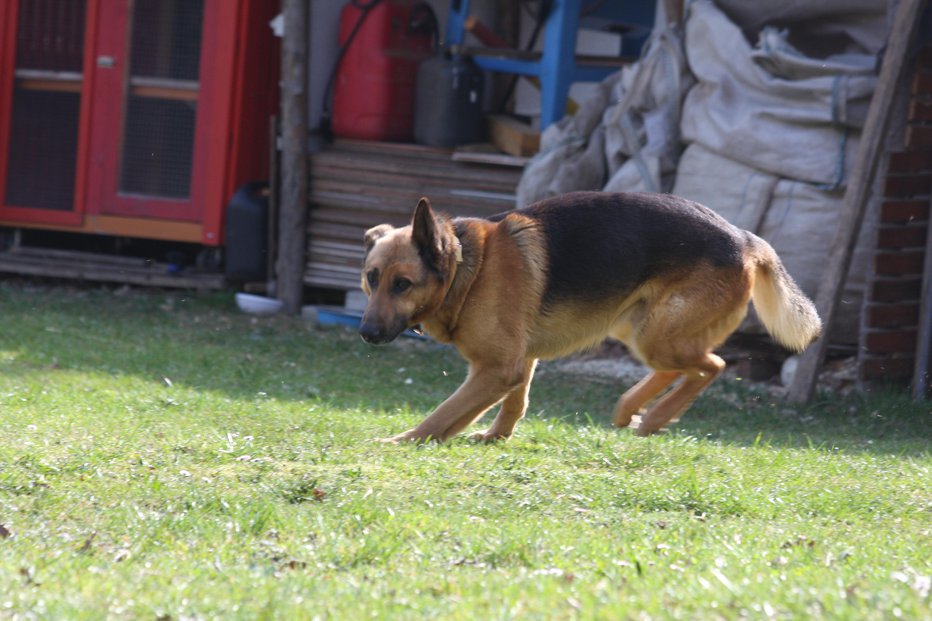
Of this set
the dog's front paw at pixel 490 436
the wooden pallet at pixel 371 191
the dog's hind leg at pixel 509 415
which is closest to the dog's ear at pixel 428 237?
the dog's hind leg at pixel 509 415

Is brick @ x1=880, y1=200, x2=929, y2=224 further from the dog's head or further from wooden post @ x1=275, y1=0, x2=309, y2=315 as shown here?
wooden post @ x1=275, y1=0, x2=309, y2=315

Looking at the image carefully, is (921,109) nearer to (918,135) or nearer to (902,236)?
(918,135)

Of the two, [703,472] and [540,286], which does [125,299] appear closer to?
[540,286]

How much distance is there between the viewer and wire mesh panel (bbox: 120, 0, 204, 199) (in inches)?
530

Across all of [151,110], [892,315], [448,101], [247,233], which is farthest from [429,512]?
[151,110]

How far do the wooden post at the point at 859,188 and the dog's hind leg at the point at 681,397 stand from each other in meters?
2.18

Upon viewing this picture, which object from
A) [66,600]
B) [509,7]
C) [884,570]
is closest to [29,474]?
[66,600]

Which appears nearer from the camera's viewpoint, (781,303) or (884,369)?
(781,303)

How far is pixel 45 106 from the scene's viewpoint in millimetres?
13969

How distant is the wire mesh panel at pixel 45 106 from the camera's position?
13.8 meters

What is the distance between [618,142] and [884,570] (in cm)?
717

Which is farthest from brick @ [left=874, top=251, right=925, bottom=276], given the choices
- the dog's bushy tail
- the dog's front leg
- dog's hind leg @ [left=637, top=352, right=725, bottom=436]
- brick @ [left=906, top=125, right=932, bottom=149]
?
the dog's front leg

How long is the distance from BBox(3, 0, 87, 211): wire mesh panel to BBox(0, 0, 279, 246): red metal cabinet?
0.01 meters

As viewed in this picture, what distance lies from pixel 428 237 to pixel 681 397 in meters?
1.88
